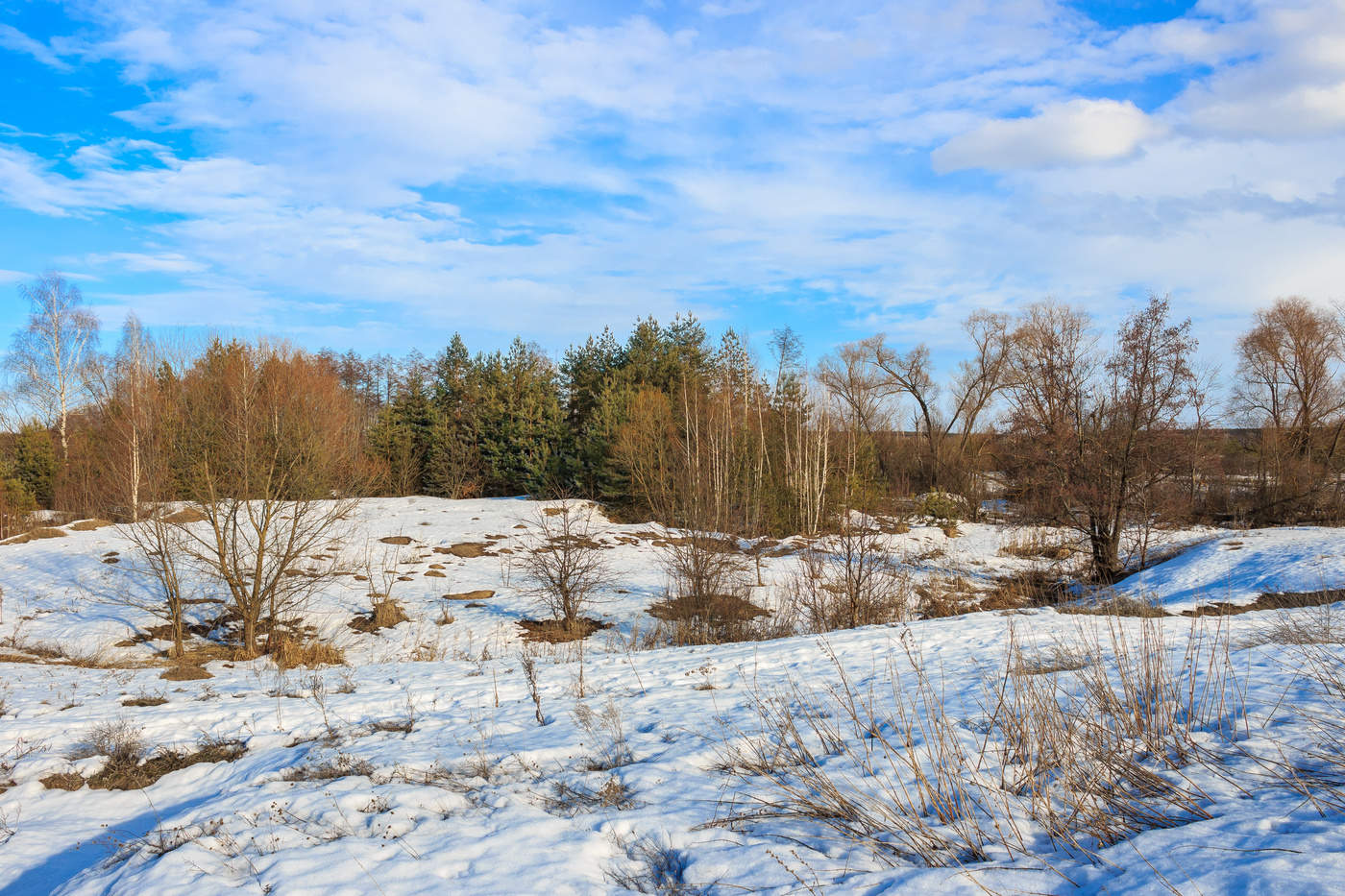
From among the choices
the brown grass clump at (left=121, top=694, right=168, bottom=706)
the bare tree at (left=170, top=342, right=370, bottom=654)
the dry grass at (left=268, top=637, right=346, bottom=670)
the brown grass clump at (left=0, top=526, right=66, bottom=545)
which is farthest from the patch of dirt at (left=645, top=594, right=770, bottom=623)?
the brown grass clump at (left=0, top=526, right=66, bottom=545)

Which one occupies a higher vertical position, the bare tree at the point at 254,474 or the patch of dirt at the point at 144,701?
the bare tree at the point at 254,474

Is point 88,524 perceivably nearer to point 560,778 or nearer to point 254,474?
point 254,474

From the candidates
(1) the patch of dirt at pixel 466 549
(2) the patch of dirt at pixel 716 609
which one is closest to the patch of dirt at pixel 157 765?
(2) the patch of dirt at pixel 716 609

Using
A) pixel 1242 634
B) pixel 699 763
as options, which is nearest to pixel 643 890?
pixel 699 763

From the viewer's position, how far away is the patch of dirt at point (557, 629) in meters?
12.7

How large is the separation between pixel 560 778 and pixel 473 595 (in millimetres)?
11673

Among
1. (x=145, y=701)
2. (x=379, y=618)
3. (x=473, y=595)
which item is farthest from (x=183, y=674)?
(x=473, y=595)

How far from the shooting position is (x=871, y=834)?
3.43m

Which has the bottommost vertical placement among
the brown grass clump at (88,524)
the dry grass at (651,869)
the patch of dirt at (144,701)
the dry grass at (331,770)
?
the patch of dirt at (144,701)

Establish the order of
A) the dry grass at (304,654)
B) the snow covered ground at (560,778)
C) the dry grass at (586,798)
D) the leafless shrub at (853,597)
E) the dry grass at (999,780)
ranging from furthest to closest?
the leafless shrub at (853,597)
the dry grass at (304,654)
the dry grass at (586,798)
the dry grass at (999,780)
the snow covered ground at (560,778)

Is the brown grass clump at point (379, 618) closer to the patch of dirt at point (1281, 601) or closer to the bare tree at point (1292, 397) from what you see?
the patch of dirt at point (1281, 601)

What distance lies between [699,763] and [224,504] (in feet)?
36.3

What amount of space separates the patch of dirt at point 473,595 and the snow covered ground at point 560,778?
478 cm

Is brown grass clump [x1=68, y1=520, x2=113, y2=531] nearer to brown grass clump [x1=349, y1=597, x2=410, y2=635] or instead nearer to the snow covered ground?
brown grass clump [x1=349, y1=597, x2=410, y2=635]
